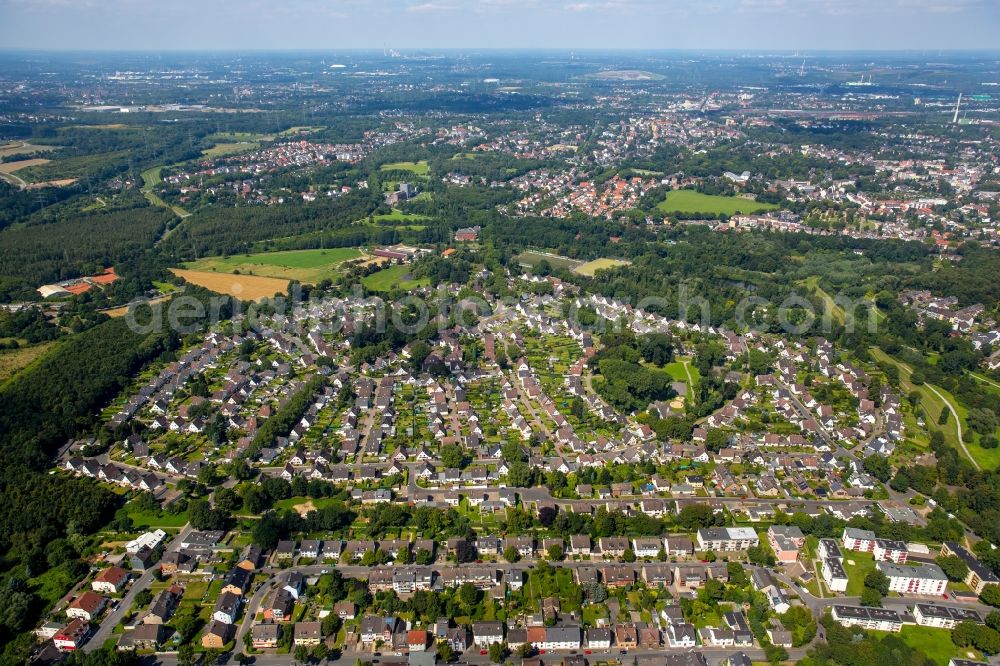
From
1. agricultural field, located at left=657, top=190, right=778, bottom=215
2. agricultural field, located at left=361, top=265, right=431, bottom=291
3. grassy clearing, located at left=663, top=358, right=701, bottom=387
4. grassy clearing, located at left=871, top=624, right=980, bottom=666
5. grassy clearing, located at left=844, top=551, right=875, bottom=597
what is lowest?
grassy clearing, located at left=871, top=624, right=980, bottom=666

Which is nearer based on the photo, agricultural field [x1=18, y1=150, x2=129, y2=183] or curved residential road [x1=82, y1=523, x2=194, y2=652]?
curved residential road [x1=82, y1=523, x2=194, y2=652]

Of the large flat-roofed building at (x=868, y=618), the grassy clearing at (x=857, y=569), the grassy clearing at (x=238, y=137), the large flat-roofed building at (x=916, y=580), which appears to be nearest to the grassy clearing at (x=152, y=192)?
the grassy clearing at (x=238, y=137)

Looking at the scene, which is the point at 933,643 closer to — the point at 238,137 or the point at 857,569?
the point at 857,569

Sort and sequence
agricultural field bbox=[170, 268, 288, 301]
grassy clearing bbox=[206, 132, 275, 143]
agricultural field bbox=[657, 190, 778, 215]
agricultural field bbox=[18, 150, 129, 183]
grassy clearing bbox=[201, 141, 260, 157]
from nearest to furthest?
agricultural field bbox=[170, 268, 288, 301] → agricultural field bbox=[657, 190, 778, 215] → agricultural field bbox=[18, 150, 129, 183] → grassy clearing bbox=[201, 141, 260, 157] → grassy clearing bbox=[206, 132, 275, 143]

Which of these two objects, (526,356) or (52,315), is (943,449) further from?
(52,315)

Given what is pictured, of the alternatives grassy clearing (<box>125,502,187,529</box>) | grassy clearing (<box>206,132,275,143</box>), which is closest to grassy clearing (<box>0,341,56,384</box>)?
grassy clearing (<box>125,502,187,529</box>)

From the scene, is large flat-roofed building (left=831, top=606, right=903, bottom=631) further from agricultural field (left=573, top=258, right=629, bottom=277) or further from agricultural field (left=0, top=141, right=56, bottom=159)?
agricultural field (left=0, top=141, right=56, bottom=159)
